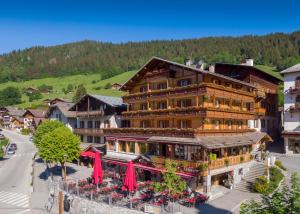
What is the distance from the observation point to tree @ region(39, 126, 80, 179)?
41.7 m

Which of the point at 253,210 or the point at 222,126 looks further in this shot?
the point at 222,126

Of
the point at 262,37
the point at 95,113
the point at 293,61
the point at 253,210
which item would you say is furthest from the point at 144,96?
the point at 262,37

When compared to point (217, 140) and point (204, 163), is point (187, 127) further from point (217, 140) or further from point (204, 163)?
point (204, 163)

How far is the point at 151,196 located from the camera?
31.8 meters

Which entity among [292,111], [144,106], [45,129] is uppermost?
[144,106]

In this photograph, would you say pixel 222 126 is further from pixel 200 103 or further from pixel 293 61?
pixel 293 61

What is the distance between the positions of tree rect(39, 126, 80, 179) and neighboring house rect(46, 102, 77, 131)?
20760mm

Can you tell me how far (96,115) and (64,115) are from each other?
46.8 feet

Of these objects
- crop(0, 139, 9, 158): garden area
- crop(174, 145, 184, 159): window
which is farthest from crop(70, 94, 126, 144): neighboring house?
crop(174, 145, 184, 159): window

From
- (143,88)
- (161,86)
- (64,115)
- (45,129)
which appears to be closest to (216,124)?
(161,86)

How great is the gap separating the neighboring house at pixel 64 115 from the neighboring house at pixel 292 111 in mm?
36116

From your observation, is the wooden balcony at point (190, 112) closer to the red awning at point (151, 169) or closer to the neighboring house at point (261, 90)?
the red awning at point (151, 169)

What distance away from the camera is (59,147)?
42.0m

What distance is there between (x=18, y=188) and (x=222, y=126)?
25072mm
